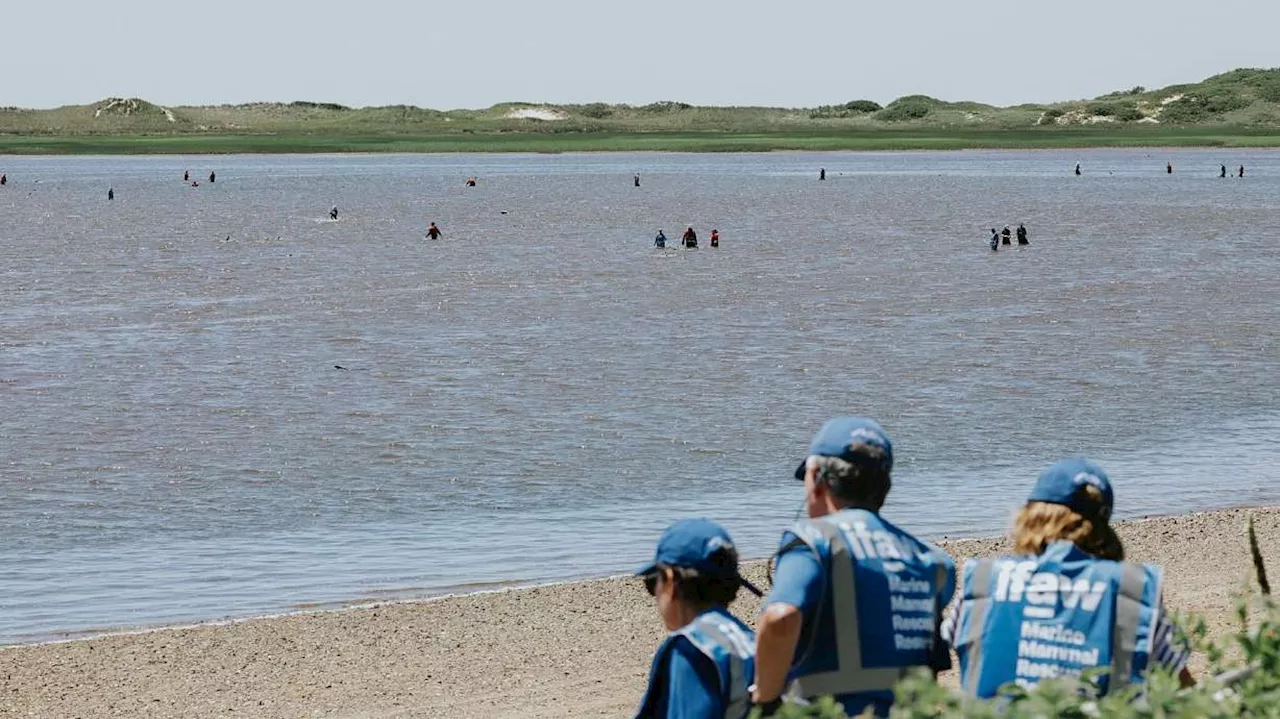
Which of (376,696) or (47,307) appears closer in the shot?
(376,696)

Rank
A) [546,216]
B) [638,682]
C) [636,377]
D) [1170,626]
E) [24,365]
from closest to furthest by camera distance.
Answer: [1170,626] → [638,682] → [636,377] → [24,365] → [546,216]

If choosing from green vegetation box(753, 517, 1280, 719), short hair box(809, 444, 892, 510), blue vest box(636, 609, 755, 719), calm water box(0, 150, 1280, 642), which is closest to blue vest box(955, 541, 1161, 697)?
green vegetation box(753, 517, 1280, 719)

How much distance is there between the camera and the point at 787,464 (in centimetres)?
2480

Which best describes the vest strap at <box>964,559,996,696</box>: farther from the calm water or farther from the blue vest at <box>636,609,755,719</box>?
the calm water

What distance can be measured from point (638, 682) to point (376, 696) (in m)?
1.90

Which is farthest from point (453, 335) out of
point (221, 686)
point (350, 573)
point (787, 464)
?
point (221, 686)

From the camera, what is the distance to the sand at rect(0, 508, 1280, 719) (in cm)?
1377

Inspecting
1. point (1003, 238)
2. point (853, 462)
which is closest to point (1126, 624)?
point (853, 462)

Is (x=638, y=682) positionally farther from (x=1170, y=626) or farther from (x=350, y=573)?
(x=1170, y=626)

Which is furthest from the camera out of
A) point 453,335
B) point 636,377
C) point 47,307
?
point 47,307

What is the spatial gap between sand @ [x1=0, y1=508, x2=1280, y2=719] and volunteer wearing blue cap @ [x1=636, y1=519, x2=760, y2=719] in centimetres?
660

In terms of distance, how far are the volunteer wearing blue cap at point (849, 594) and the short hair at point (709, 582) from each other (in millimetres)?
166

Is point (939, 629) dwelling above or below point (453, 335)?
above

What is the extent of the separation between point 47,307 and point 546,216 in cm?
5133
